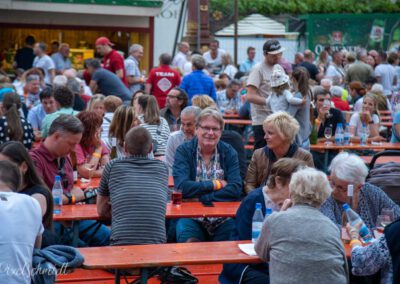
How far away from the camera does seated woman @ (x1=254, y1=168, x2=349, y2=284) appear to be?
4.88 m

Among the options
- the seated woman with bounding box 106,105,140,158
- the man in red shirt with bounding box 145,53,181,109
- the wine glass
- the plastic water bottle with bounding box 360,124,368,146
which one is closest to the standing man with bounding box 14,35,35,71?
the man in red shirt with bounding box 145,53,181,109

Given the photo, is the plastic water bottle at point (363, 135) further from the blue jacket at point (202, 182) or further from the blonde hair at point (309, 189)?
the blonde hair at point (309, 189)

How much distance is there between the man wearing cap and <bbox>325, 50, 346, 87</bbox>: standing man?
10.3 meters

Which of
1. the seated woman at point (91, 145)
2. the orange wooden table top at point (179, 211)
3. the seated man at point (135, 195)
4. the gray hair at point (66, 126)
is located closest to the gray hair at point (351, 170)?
the orange wooden table top at point (179, 211)

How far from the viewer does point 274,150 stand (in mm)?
7309

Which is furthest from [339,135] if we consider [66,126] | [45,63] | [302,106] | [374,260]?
[45,63]

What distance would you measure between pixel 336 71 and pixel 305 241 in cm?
1671

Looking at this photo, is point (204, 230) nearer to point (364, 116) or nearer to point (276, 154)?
point (276, 154)

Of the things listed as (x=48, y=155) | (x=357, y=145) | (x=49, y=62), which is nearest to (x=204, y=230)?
(x=48, y=155)

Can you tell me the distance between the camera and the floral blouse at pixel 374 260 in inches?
202

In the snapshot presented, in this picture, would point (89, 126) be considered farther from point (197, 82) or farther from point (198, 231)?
point (197, 82)

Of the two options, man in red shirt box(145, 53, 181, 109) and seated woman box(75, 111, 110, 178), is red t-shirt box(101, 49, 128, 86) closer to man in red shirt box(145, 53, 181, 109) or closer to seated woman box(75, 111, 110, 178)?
man in red shirt box(145, 53, 181, 109)

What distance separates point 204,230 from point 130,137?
3.80ft

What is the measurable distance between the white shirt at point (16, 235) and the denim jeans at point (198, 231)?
224 centimetres
